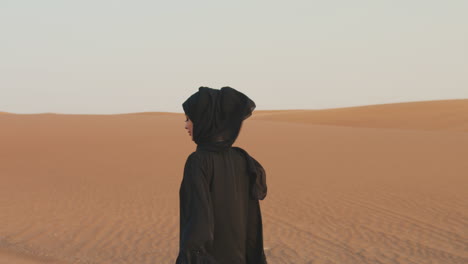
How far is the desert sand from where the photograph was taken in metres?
9.55

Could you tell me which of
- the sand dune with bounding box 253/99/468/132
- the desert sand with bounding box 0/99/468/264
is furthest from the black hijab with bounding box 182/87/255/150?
the sand dune with bounding box 253/99/468/132

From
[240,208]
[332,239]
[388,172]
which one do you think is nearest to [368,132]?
[388,172]

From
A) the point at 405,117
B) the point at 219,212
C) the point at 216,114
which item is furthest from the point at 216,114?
the point at 405,117

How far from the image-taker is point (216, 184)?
3031 mm

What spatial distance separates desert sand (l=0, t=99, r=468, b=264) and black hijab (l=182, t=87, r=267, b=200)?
20.2ft

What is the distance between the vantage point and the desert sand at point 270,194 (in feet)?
31.3

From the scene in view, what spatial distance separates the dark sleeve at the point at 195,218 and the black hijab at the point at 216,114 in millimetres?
127

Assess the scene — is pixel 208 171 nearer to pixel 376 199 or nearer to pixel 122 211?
pixel 122 211

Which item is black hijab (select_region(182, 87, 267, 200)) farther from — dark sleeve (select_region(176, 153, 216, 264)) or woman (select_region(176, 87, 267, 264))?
dark sleeve (select_region(176, 153, 216, 264))

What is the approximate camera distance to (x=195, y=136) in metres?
3.01

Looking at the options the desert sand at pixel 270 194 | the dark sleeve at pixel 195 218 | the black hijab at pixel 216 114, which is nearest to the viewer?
the dark sleeve at pixel 195 218

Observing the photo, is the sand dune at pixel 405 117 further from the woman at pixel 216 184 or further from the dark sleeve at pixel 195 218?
the dark sleeve at pixel 195 218

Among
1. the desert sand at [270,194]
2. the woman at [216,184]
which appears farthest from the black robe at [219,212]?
the desert sand at [270,194]

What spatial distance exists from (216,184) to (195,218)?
0.27m
